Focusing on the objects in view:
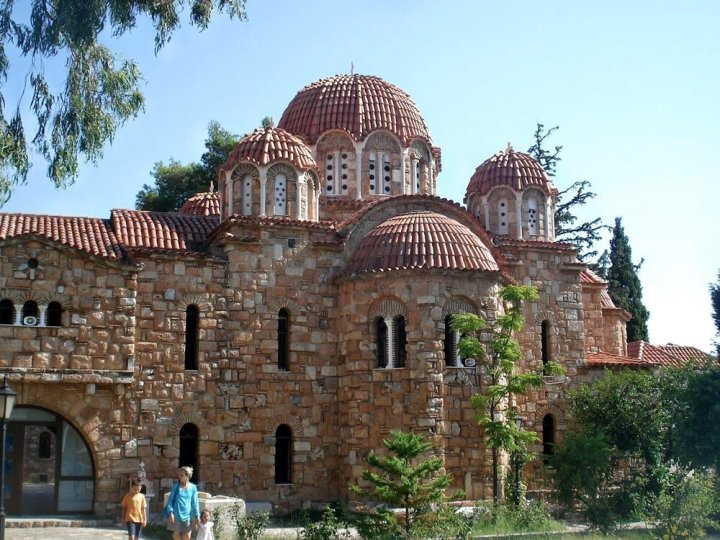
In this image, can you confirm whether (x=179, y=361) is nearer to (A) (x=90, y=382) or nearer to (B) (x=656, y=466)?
(A) (x=90, y=382)

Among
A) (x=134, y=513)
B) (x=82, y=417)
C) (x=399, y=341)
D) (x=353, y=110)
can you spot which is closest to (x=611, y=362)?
(x=399, y=341)

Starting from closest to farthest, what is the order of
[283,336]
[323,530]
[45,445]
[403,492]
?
[323,530], [403,492], [283,336], [45,445]

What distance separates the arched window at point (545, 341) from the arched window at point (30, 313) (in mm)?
11486

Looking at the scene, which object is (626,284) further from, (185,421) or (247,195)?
(185,421)

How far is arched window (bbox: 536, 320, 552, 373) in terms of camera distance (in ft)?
73.4

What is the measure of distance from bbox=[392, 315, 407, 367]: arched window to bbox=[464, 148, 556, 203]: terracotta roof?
5.18 m

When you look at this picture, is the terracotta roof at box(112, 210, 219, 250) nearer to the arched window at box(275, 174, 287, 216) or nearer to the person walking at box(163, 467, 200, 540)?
the arched window at box(275, 174, 287, 216)

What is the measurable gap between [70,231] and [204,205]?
6873 mm

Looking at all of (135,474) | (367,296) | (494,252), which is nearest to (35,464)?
(135,474)

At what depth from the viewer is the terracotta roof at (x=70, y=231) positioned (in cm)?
1910

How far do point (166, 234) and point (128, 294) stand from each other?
194 cm

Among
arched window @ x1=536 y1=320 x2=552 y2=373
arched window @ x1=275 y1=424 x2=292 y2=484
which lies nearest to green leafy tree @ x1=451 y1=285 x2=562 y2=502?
arched window @ x1=536 y1=320 x2=552 y2=373

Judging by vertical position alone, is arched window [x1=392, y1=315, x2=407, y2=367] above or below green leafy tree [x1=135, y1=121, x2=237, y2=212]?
Answer: below

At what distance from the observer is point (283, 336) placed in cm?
2066
